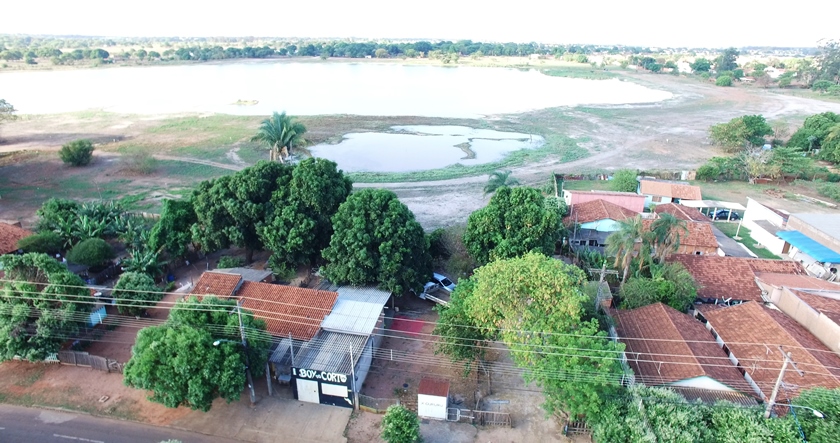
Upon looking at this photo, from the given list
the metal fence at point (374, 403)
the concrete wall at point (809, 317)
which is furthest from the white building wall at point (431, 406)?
the concrete wall at point (809, 317)

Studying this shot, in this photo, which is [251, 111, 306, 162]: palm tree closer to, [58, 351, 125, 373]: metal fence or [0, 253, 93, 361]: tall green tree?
[0, 253, 93, 361]: tall green tree

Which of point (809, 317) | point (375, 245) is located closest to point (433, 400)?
point (375, 245)

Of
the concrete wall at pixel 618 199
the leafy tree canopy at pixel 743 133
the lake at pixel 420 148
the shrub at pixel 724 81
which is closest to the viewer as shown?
→ the concrete wall at pixel 618 199

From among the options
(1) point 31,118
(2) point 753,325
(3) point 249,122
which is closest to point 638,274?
(2) point 753,325

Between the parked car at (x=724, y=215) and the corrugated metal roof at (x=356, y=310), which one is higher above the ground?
the corrugated metal roof at (x=356, y=310)

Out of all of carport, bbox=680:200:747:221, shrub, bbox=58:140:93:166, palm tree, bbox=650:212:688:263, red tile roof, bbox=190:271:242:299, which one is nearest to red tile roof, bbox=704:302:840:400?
palm tree, bbox=650:212:688:263

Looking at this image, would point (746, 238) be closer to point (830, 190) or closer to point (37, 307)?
point (830, 190)

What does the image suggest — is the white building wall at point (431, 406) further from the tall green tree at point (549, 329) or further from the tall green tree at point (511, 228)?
the tall green tree at point (511, 228)

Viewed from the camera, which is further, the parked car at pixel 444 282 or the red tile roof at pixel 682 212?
the red tile roof at pixel 682 212
